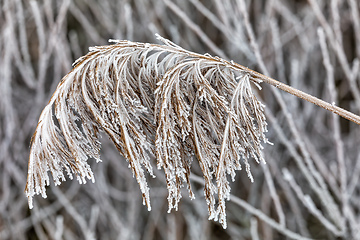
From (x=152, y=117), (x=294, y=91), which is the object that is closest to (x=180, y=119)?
(x=152, y=117)

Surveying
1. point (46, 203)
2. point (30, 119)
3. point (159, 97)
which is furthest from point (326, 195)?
Answer: point (46, 203)

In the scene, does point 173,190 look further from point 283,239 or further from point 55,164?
point 283,239

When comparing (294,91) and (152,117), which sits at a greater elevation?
(294,91)

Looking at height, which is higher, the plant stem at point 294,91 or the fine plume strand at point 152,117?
the plant stem at point 294,91

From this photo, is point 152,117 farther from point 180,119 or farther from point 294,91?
point 294,91

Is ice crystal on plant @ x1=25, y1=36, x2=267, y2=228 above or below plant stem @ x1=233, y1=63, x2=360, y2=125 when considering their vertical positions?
below
